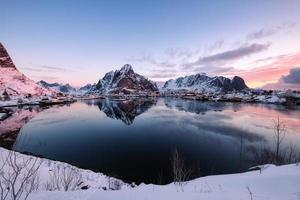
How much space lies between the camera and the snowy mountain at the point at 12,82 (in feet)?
408

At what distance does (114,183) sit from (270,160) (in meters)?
16.0

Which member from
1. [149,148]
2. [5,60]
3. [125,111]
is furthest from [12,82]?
[149,148]

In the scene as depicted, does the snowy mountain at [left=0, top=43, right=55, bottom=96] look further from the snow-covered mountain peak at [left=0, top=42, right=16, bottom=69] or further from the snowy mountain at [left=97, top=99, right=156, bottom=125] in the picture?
the snowy mountain at [left=97, top=99, right=156, bottom=125]

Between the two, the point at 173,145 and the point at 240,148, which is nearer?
the point at 240,148

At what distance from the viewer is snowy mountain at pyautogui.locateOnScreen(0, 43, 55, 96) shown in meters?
124

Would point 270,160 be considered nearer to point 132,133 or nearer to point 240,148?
point 240,148

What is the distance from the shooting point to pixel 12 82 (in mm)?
135625

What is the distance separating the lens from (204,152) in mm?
27094

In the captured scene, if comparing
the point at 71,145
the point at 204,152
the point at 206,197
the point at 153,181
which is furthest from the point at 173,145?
the point at 206,197

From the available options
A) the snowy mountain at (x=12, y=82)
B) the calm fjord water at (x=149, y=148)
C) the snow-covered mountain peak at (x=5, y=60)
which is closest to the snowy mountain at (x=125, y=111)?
the calm fjord water at (x=149, y=148)

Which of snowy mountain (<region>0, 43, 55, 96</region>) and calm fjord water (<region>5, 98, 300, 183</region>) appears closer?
calm fjord water (<region>5, 98, 300, 183</region>)

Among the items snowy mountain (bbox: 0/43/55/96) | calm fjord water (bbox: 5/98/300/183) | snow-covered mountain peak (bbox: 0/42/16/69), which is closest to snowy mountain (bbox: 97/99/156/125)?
calm fjord water (bbox: 5/98/300/183)

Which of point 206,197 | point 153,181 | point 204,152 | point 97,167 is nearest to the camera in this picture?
point 206,197

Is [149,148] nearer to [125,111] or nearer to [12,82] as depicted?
[125,111]
